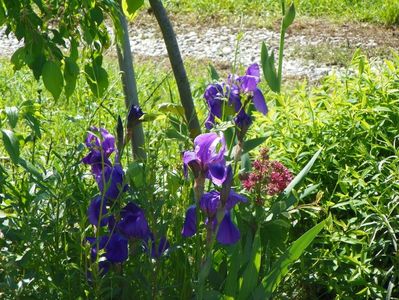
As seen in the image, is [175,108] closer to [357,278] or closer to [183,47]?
[357,278]

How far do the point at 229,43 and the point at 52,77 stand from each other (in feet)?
16.4

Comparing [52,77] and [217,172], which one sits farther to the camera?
[52,77]

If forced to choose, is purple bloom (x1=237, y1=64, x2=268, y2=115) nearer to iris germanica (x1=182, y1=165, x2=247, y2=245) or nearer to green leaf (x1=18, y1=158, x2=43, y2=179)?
iris germanica (x1=182, y1=165, x2=247, y2=245)

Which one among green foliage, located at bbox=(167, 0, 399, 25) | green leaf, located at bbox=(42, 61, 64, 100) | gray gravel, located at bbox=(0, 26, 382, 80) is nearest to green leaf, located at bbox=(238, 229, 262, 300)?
green leaf, located at bbox=(42, 61, 64, 100)

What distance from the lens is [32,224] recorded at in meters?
2.47

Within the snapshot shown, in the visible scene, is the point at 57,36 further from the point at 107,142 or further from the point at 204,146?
the point at 204,146

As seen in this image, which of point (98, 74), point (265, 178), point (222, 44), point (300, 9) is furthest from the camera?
point (300, 9)

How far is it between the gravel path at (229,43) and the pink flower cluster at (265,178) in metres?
4.00

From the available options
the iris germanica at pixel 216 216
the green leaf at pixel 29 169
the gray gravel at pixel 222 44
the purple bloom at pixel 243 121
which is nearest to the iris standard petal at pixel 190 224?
the iris germanica at pixel 216 216

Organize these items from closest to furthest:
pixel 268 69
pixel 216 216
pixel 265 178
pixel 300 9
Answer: pixel 216 216 → pixel 265 178 → pixel 268 69 → pixel 300 9

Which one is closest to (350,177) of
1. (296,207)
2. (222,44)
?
(296,207)

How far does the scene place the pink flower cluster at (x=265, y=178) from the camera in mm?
2449

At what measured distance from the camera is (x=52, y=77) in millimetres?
2352

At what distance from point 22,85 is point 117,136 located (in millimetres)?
3067
